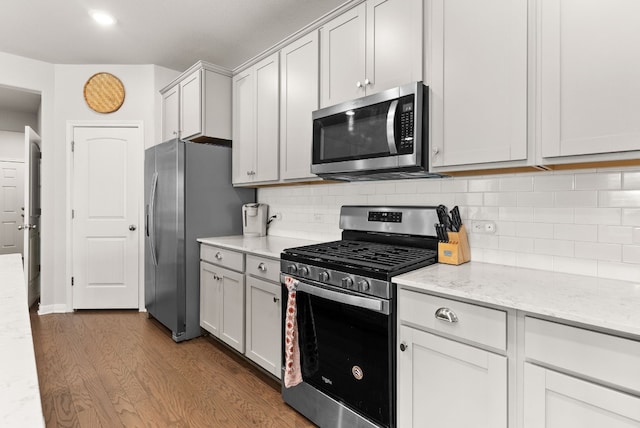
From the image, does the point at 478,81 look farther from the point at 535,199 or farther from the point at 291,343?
the point at 291,343

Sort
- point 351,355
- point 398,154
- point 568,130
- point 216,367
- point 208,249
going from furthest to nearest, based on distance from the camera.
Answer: point 208,249
point 216,367
point 398,154
point 351,355
point 568,130

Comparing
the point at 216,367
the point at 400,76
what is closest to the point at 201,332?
the point at 216,367

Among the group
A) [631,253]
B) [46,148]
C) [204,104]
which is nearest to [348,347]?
[631,253]

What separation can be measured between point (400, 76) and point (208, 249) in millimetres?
2035

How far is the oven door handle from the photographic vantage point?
5.16 ft

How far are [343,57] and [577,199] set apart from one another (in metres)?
1.50

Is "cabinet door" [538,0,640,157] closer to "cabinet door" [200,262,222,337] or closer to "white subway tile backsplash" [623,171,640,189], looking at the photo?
"white subway tile backsplash" [623,171,640,189]

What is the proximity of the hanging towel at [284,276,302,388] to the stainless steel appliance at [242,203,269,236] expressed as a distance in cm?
132

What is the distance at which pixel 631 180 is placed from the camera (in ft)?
4.84

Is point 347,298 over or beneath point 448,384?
over

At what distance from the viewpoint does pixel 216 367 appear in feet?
8.55

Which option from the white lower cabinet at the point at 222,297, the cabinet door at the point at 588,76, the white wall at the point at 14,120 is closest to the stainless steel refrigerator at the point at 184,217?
Answer: the white lower cabinet at the point at 222,297

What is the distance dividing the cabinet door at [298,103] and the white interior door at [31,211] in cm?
287

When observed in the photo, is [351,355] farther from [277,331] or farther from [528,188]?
[528,188]
